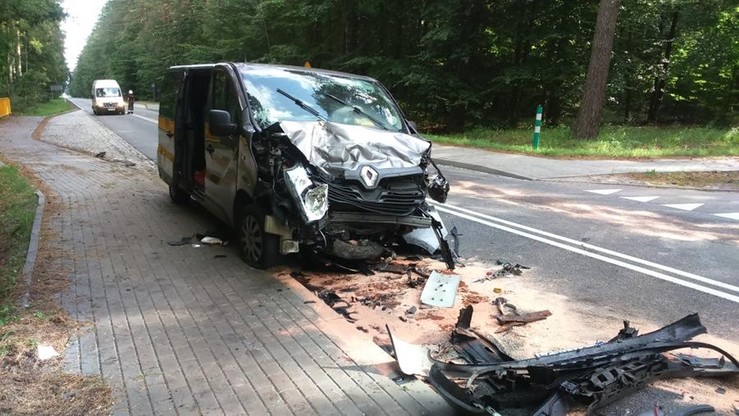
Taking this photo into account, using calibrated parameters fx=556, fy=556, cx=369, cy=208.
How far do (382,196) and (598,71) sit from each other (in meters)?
15.5

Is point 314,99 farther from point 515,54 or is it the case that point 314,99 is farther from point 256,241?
point 515,54

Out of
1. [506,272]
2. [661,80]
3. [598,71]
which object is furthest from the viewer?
[661,80]

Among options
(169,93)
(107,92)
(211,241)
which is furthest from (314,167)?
(107,92)

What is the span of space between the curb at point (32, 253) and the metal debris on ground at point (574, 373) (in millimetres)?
3490

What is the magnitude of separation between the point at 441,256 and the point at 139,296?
9.87ft

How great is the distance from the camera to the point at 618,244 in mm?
6895

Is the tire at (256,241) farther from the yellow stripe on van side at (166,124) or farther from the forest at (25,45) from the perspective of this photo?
the forest at (25,45)

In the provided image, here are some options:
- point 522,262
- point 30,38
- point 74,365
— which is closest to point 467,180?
point 522,262

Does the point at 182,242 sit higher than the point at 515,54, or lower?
lower

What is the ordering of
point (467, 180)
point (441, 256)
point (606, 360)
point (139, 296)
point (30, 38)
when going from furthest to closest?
point (30, 38) < point (467, 180) < point (441, 256) < point (139, 296) < point (606, 360)

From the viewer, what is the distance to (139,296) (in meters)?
4.89

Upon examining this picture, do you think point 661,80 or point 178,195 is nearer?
point 178,195

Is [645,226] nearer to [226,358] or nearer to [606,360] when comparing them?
[606,360]

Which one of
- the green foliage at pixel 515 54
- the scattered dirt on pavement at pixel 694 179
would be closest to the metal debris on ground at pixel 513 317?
the scattered dirt on pavement at pixel 694 179
